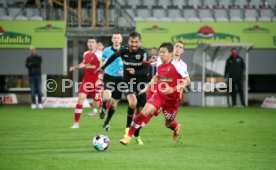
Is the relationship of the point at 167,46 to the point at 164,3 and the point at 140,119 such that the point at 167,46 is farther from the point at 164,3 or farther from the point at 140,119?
the point at 164,3

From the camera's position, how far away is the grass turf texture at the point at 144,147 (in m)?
11.1

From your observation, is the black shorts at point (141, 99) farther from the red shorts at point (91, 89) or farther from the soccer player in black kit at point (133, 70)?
the red shorts at point (91, 89)

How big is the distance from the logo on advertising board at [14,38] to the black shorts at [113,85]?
12918 millimetres

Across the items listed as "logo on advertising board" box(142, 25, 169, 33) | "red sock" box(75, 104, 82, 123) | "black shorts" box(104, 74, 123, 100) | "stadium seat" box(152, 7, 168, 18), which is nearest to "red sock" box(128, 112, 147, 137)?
"black shorts" box(104, 74, 123, 100)

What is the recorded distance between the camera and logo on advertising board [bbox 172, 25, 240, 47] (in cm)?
3259

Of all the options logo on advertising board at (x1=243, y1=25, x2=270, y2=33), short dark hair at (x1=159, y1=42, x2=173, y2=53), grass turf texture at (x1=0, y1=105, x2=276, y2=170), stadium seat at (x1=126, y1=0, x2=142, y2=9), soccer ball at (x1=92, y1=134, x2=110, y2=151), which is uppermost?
stadium seat at (x1=126, y1=0, x2=142, y2=9)

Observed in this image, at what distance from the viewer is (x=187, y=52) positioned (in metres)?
32.8

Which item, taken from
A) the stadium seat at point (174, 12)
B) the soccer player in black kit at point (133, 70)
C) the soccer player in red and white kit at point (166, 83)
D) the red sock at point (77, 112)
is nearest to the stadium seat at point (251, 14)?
the stadium seat at point (174, 12)

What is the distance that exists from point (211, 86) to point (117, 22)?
549 cm

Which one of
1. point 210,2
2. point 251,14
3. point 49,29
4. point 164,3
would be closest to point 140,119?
point 49,29

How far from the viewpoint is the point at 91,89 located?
21.3 m

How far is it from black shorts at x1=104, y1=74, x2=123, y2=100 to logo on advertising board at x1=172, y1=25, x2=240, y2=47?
44.1 ft

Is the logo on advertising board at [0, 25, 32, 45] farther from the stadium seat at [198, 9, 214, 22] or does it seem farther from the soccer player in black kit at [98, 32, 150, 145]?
the soccer player in black kit at [98, 32, 150, 145]

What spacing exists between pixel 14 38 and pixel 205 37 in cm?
898
